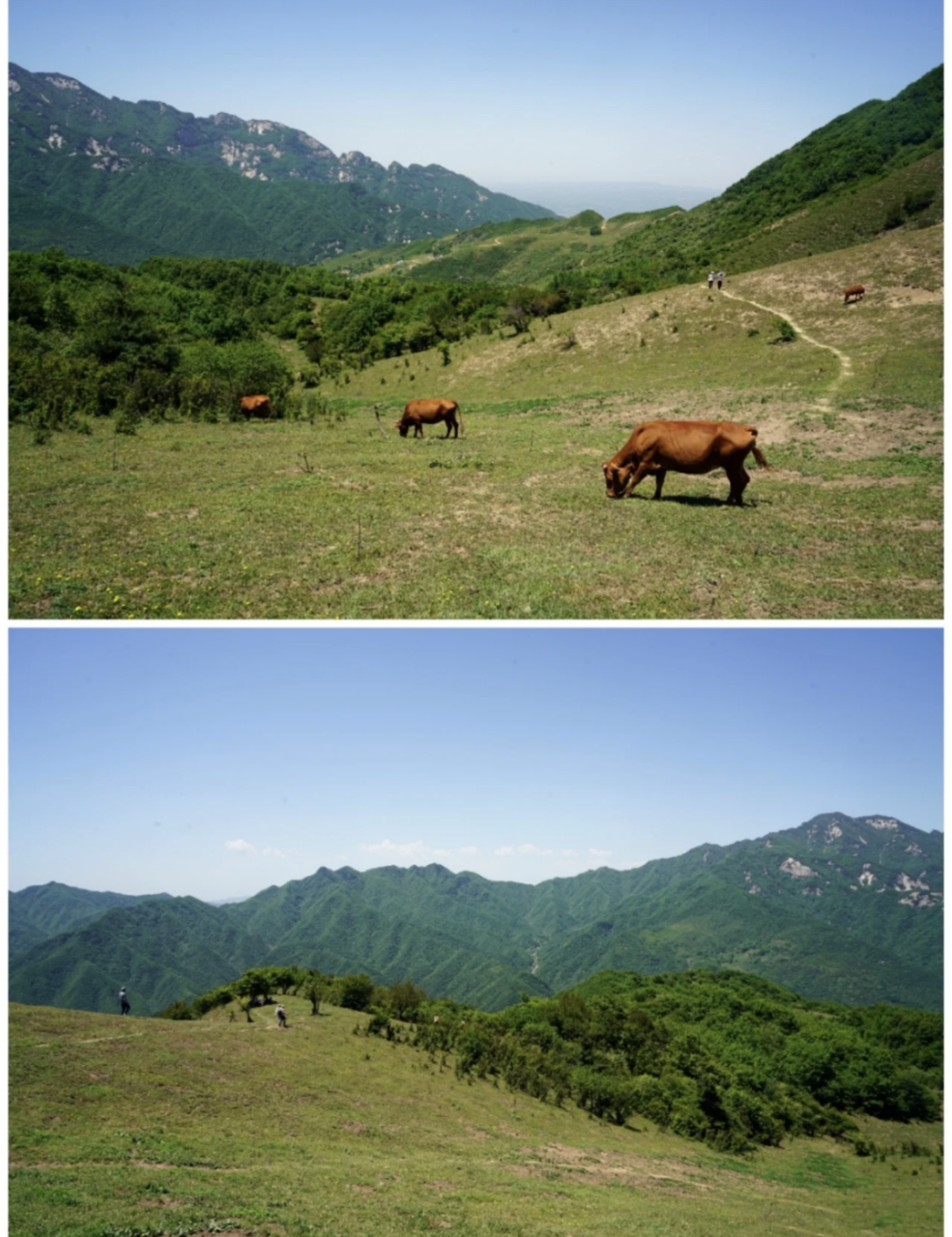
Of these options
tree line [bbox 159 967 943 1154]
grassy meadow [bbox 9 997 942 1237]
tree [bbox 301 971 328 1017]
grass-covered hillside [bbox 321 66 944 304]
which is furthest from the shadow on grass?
grass-covered hillside [bbox 321 66 944 304]

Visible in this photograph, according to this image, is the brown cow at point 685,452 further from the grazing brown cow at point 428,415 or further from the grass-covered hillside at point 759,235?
the grass-covered hillside at point 759,235

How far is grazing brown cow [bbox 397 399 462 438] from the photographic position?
101 feet

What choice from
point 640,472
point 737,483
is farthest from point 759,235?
point 640,472

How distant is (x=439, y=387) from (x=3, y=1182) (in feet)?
145

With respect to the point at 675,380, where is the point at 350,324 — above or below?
above

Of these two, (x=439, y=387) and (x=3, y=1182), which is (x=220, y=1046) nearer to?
(x=3, y=1182)

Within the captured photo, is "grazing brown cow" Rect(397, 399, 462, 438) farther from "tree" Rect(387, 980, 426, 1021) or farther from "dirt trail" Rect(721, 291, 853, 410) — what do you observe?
"tree" Rect(387, 980, 426, 1021)

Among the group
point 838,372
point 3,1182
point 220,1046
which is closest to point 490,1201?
point 3,1182

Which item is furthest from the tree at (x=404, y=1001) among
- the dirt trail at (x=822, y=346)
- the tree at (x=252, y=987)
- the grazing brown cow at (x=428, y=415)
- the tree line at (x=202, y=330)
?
the dirt trail at (x=822, y=346)

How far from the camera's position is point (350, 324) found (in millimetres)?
72625

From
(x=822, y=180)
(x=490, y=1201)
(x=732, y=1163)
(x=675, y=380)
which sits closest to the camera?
(x=490, y=1201)

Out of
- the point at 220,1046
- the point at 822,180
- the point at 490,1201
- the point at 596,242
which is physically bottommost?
the point at 220,1046

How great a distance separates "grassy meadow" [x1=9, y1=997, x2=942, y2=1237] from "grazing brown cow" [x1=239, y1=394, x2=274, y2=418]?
83.9ft

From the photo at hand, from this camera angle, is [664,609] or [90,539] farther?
[90,539]
